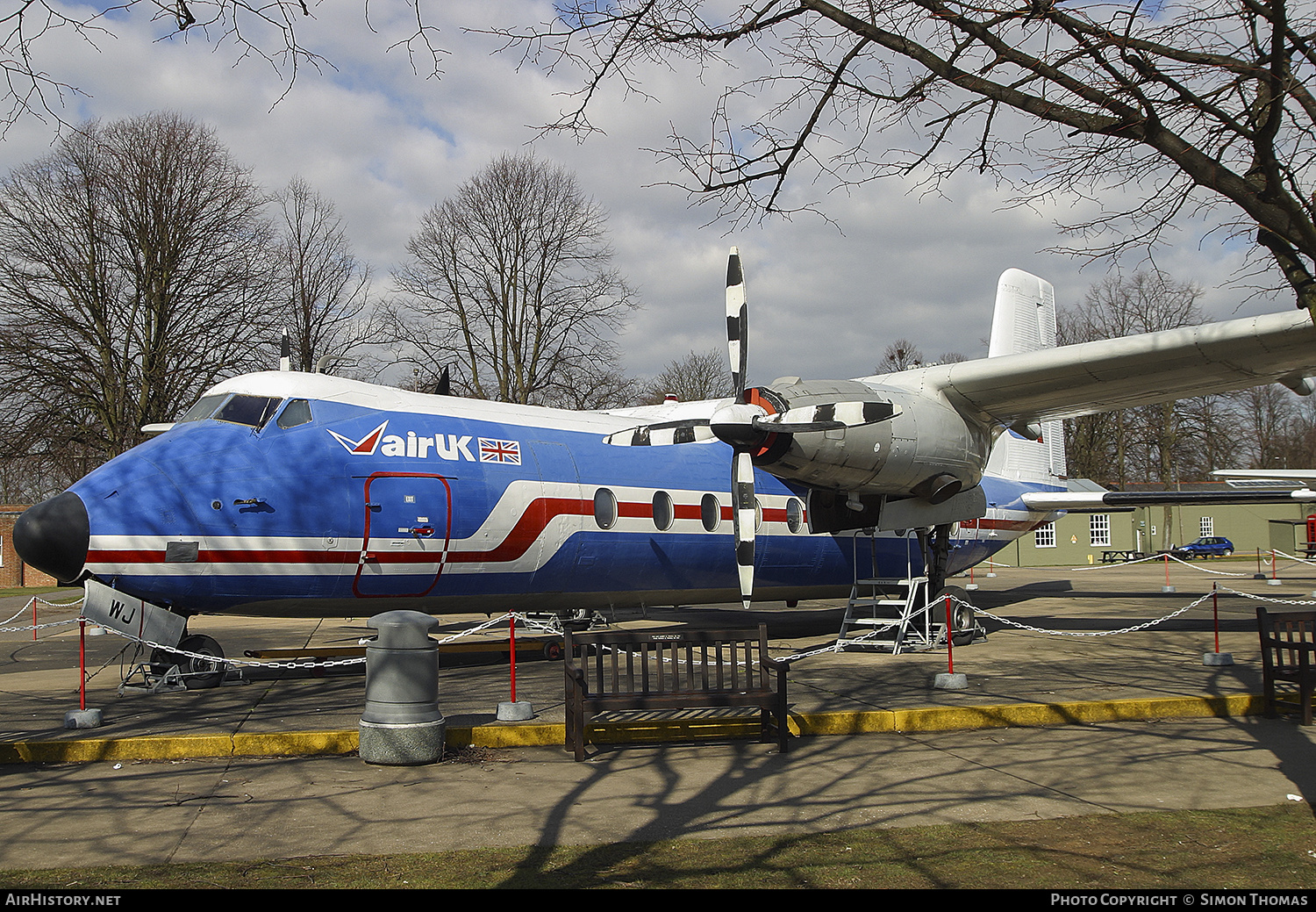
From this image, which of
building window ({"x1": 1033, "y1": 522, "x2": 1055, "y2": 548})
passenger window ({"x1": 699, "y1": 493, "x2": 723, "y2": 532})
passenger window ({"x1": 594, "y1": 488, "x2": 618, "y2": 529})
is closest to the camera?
passenger window ({"x1": 594, "y1": 488, "x2": 618, "y2": 529})

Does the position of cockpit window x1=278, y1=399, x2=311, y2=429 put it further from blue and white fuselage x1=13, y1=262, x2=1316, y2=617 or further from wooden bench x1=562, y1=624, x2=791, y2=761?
wooden bench x1=562, y1=624, x2=791, y2=761

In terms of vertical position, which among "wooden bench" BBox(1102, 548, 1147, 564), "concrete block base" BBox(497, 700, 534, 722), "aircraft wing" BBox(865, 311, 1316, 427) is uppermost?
"aircraft wing" BBox(865, 311, 1316, 427)

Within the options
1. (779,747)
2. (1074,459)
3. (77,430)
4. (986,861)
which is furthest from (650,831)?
(1074,459)

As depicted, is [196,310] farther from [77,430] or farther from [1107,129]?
[1107,129]

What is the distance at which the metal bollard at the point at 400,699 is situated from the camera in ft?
25.2

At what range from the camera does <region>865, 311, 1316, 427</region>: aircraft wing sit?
11211 mm

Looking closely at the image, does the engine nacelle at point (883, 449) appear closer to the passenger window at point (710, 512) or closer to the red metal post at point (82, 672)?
the passenger window at point (710, 512)

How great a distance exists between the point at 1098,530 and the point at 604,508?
47.0 m

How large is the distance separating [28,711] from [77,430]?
2107 centimetres

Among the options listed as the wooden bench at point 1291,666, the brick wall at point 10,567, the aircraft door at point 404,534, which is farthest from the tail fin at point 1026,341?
the brick wall at point 10,567

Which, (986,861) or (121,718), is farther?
(121,718)

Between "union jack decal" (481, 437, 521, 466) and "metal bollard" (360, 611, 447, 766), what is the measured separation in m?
4.59

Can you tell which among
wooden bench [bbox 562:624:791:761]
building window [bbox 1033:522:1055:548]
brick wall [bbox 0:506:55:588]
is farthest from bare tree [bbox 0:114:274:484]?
building window [bbox 1033:522:1055:548]
